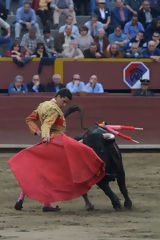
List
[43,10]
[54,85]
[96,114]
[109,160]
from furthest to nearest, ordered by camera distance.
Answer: [43,10]
[54,85]
[96,114]
[109,160]

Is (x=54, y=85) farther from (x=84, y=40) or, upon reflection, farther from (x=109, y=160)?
(x=109, y=160)

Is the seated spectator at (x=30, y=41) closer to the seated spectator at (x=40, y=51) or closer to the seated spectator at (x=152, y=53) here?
the seated spectator at (x=40, y=51)

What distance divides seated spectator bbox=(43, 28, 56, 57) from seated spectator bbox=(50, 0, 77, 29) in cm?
73

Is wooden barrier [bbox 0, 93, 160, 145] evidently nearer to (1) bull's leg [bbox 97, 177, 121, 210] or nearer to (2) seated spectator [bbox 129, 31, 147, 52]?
(2) seated spectator [bbox 129, 31, 147, 52]

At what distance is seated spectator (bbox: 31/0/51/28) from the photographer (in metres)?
12.6

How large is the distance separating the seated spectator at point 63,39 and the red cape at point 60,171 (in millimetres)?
5548

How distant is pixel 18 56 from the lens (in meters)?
11.6

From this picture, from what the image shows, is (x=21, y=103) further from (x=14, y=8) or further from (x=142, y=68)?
(x=14, y=8)

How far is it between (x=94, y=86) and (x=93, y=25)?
1.40 metres

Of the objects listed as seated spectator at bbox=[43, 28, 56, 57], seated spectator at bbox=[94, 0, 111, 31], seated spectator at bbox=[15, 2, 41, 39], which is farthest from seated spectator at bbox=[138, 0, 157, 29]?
seated spectator at bbox=[15, 2, 41, 39]

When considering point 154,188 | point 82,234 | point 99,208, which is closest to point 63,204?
point 99,208

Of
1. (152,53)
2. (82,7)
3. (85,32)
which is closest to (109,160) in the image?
(85,32)

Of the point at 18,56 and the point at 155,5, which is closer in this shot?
A: the point at 18,56

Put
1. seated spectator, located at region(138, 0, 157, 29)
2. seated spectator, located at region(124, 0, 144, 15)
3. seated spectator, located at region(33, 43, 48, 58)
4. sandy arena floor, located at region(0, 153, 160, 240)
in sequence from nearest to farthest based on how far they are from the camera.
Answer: sandy arena floor, located at region(0, 153, 160, 240)
seated spectator, located at region(33, 43, 48, 58)
seated spectator, located at region(138, 0, 157, 29)
seated spectator, located at region(124, 0, 144, 15)
